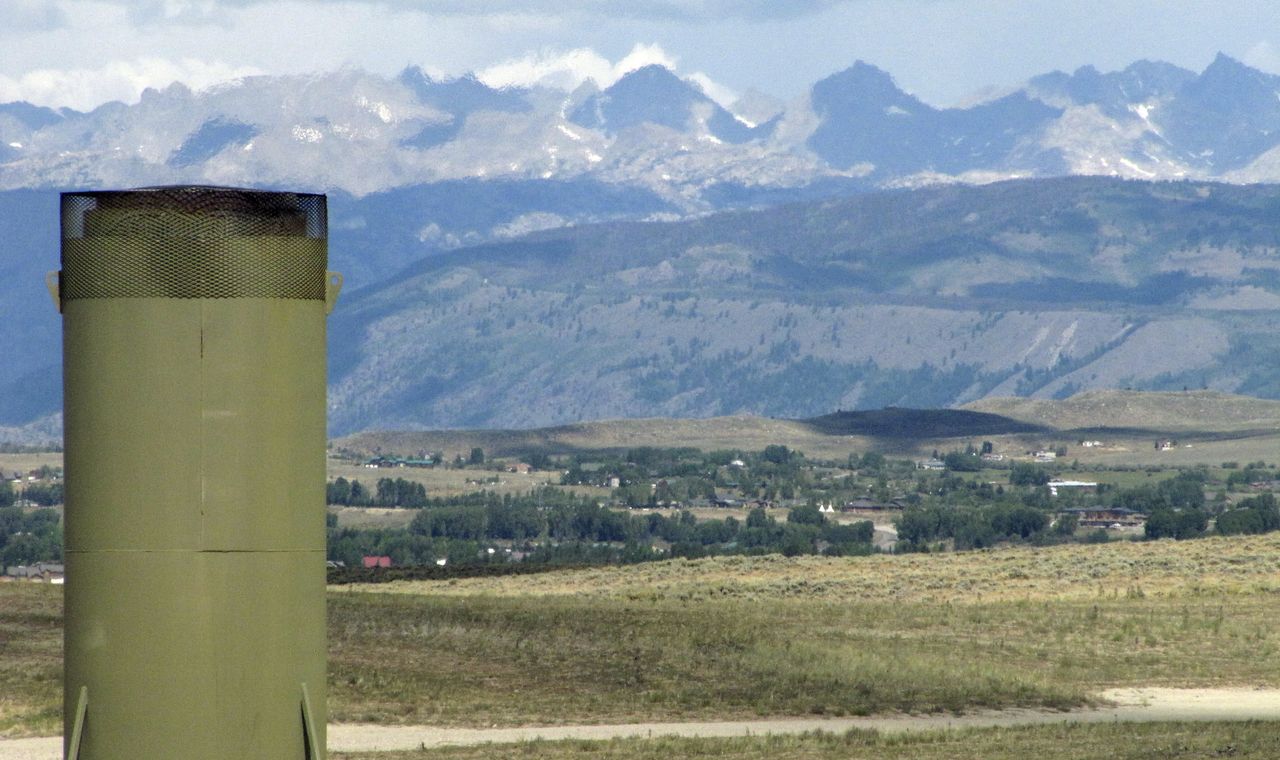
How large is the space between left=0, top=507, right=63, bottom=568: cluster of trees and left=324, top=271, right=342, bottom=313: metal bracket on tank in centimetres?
12714

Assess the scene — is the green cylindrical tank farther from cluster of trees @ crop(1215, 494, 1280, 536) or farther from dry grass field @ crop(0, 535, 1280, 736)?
cluster of trees @ crop(1215, 494, 1280, 536)

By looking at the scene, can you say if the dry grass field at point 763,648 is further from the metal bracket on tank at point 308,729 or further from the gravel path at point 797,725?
the metal bracket on tank at point 308,729

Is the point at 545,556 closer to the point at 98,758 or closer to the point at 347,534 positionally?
the point at 347,534

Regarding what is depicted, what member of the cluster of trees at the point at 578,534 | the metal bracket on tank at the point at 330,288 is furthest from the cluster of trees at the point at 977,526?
the metal bracket on tank at the point at 330,288

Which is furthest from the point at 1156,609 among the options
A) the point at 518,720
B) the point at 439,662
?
the point at 518,720

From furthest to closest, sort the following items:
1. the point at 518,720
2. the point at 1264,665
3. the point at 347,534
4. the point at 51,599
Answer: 1. the point at 347,534
2. the point at 51,599
3. the point at 1264,665
4. the point at 518,720

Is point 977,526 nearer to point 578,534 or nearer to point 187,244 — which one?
point 578,534

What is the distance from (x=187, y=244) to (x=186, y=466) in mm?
1098

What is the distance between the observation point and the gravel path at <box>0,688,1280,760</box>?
26.8 metres

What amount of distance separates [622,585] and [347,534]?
345ft

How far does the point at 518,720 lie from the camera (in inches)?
1167

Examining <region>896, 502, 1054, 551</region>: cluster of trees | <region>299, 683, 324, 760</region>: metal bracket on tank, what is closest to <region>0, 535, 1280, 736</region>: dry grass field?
<region>299, 683, 324, 760</region>: metal bracket on tank

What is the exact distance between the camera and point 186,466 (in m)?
10.8

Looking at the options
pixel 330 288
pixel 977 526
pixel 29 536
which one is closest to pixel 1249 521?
pixel 977 526
